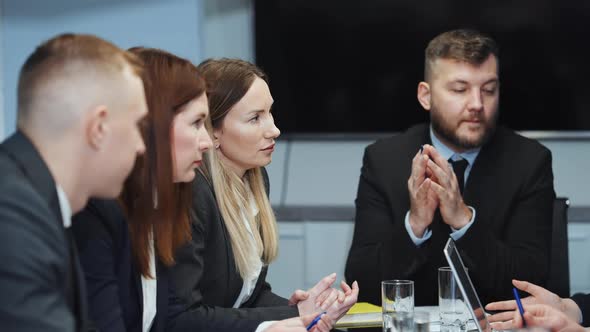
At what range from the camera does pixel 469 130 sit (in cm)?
267

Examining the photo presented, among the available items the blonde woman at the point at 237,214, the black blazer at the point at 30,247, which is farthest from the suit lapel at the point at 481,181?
the black blazer at the point at 30,247

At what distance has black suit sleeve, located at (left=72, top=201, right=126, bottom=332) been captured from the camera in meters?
1.66

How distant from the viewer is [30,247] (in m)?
1.18

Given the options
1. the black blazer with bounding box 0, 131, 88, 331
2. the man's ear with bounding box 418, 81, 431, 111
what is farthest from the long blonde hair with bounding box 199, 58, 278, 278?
the black blazer with bounding box 0, 131, 88, 331

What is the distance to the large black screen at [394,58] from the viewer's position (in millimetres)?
3916

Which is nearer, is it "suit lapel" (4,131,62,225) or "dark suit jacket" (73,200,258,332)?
"suit lapel" (4,131,62,225)

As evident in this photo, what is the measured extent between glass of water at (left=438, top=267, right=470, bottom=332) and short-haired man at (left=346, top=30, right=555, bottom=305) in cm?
51

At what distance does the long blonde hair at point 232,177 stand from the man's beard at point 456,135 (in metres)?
0.69

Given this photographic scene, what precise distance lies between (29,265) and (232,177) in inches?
44.5

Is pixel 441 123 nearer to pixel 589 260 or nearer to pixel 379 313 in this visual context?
pixel 379 313

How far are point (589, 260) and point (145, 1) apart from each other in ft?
7.62

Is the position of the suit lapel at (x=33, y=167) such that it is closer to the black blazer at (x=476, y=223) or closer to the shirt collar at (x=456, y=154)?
the black blazer at (x=476, y=223)

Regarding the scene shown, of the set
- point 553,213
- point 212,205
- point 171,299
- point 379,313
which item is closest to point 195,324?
point 171,299

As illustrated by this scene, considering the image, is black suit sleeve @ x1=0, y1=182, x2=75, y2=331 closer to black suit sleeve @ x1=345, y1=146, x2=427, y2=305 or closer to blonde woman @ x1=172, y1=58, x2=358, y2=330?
blonde woman @ x1=172, y1=58, x2=358, y2=330
